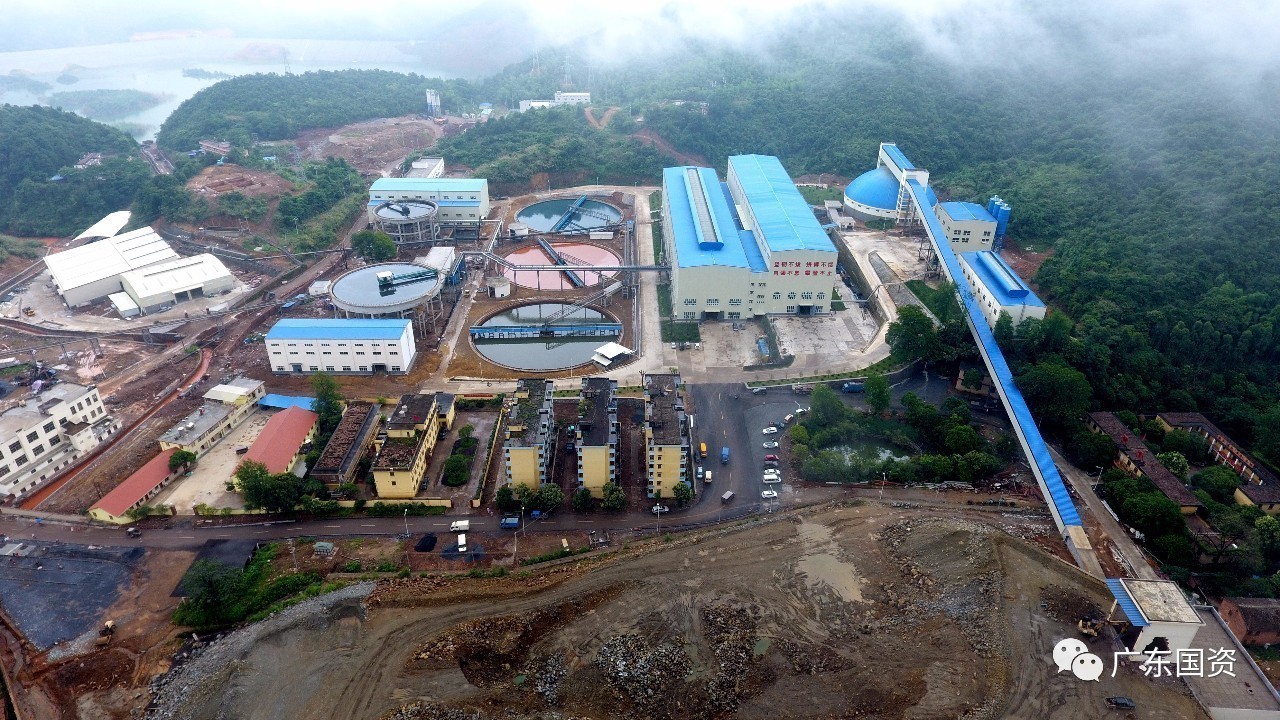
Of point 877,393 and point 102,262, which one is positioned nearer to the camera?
point 877,393

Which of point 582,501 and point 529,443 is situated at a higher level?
point 529,443

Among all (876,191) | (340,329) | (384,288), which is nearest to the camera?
(340,329)

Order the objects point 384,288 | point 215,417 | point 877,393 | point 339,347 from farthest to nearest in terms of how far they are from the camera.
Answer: point 384,288
point 339,347
point 877,393
point 215,417

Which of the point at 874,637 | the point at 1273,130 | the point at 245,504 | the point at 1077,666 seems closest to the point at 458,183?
the point at 245,504

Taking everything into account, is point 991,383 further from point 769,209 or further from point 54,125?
point 54,125

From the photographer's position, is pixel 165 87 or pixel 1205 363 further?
pixel 165 87

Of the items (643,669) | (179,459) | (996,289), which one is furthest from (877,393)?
(179,459)

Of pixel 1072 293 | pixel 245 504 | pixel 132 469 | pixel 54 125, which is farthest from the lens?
pixel 54 125

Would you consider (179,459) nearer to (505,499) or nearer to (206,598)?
(206,598)
